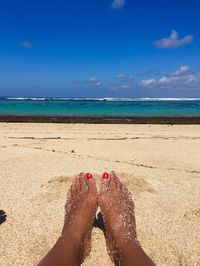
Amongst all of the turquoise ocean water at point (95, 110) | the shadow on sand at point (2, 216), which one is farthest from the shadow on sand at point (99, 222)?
the turquoise ocean water at point (95, 110)

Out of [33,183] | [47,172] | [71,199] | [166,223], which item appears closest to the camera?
[166,223]

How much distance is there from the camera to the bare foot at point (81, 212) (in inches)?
94.5

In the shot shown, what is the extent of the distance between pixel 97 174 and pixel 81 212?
4.36ft

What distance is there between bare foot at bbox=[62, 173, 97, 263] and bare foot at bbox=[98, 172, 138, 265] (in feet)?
0.30

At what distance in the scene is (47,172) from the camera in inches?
162

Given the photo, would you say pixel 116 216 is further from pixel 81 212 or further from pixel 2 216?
pixel 2 216

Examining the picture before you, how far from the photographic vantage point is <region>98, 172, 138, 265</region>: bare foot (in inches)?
92.4

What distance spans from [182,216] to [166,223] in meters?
0.21

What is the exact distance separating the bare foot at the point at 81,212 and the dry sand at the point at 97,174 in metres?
0.09

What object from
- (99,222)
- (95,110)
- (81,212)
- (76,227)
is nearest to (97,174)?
(99,222)

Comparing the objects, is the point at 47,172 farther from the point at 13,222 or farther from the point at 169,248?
the point at 169,248

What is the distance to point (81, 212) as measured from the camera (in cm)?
276

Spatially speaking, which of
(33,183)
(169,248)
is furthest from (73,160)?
(169,248)

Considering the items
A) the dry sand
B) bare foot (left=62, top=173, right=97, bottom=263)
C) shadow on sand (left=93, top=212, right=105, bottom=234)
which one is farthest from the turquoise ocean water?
shadow on sand (left=93, top=212, right=105, bottom=234)
